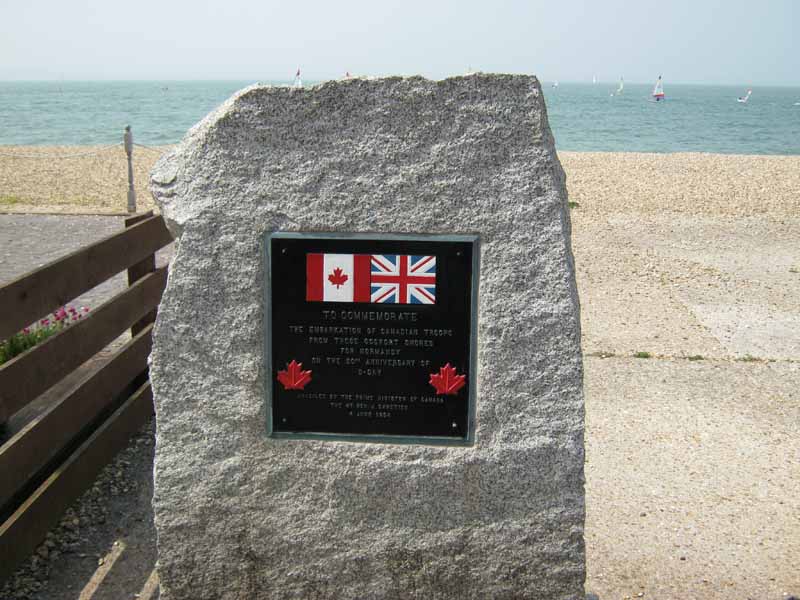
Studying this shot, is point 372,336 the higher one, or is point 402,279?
point 402,279

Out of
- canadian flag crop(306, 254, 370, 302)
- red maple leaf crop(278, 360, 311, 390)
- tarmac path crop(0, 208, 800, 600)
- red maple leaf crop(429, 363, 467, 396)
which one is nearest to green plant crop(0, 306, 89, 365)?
tarmac path crop(0, 208, 800, 600)

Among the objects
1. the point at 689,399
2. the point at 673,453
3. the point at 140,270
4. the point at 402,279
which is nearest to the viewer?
the point at 402,279

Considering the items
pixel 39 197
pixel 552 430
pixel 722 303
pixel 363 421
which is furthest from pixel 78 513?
pixel 39 197

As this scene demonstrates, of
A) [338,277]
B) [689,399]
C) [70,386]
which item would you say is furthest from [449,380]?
[70,386]

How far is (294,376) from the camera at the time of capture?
2.96 meters

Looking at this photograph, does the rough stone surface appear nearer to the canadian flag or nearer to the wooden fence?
the canadian flag

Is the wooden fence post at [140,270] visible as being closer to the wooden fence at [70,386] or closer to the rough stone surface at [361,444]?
the wooden fence at [70,386]

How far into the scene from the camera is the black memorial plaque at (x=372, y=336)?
2.87 meters

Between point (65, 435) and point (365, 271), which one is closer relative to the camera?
point (365, 271)

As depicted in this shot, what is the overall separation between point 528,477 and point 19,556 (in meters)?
2.10

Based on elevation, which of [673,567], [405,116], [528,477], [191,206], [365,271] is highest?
[405,116]

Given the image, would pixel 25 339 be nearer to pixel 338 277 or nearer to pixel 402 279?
pixel 338 277

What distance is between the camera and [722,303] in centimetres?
757

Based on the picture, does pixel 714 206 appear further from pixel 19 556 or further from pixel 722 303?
pixel 19 556
